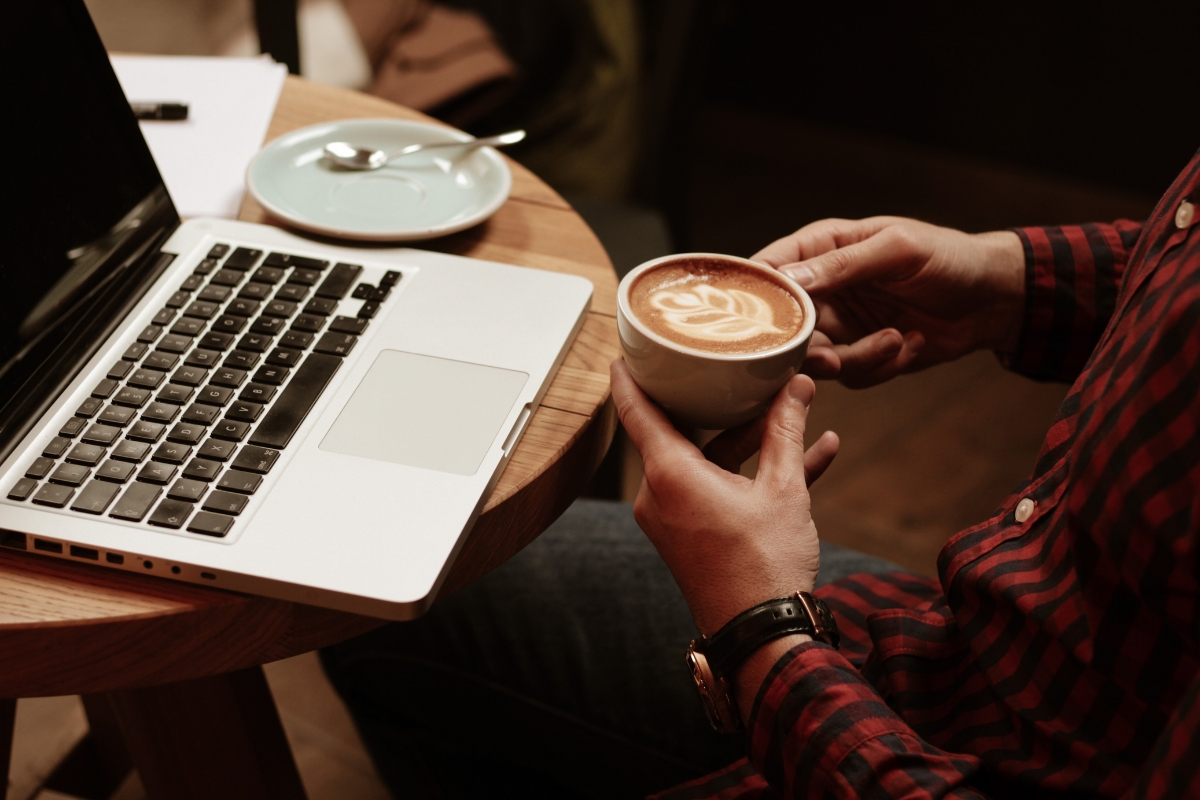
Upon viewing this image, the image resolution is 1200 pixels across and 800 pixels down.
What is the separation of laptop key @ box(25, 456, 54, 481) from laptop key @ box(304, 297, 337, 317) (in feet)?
0.69

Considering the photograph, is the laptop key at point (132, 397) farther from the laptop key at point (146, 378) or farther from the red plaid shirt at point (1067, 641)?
the red plaid shirt at point (1067, 641)

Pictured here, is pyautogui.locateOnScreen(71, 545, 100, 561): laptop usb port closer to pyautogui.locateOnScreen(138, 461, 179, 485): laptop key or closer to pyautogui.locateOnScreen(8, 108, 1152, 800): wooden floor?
pyautogui.locateOnScreen(138, 461, 179, 485): laptop key

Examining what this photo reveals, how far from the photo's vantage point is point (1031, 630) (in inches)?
23.8

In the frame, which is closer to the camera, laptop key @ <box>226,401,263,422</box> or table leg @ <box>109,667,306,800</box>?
laptop key @ <box>226,401,263,422</box>

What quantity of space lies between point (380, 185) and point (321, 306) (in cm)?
23

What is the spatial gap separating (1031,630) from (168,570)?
0.53 m

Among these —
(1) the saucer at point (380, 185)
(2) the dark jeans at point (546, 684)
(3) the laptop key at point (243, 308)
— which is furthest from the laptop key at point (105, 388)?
(2) the dark jeans at point (546, 684)

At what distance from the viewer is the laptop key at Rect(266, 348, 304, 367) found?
0.68m

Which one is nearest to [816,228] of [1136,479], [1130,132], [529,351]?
[529,351]

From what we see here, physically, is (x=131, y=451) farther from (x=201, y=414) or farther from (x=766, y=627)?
(x=766, y=627)

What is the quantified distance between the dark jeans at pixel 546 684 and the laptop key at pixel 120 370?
338 millimetres

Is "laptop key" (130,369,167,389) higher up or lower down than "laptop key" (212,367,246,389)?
higher up

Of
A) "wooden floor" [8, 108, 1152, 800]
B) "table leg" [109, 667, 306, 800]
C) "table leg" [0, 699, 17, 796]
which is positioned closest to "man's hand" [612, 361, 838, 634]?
"table leg" [109, 667, 306, 800]

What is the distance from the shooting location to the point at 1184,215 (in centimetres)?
60
